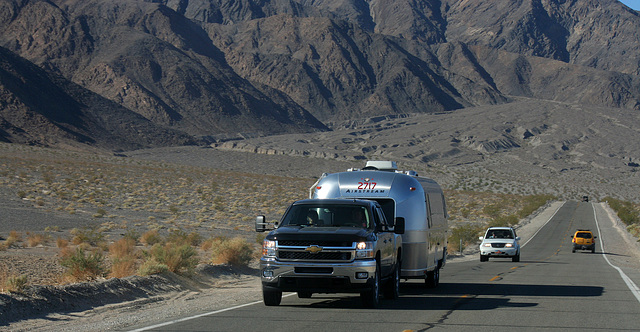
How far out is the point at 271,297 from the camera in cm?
1270

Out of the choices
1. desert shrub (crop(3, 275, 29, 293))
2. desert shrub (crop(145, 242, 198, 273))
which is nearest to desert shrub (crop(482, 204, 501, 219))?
desert shrub (crop(145, 242, 198, 273))

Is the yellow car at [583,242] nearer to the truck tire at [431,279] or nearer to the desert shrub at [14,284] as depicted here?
the truck tire at [431,279]

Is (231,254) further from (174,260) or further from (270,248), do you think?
(270,248)

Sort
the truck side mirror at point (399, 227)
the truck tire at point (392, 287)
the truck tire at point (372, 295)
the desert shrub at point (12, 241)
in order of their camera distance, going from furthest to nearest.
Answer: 1. the desert shrub at point (12, 241)
2. the truck tire at point (392, 287)
3. the truck side mirror at point (399, 227)
4. the truck tire at point (372, 295)

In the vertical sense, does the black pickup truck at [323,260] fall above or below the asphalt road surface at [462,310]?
above

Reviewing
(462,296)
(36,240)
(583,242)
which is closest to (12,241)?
(36,240)

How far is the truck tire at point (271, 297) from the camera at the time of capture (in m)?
12.5

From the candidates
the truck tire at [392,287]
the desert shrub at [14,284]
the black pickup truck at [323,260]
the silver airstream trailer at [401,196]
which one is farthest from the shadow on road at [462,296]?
the desert shrub at [14,284]

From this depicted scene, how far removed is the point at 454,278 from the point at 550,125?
154m

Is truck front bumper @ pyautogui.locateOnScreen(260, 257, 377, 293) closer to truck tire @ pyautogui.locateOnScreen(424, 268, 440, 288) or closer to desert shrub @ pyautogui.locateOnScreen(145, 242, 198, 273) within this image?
truck tire @ pyautogui.locateOnScreen(424, 268, 440, 288)

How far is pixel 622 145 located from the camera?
151625 millimetres

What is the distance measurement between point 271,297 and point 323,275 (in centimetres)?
142

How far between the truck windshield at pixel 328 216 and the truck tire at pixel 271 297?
1.14m

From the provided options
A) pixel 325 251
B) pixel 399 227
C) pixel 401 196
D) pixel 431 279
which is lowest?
pixel 431 279
